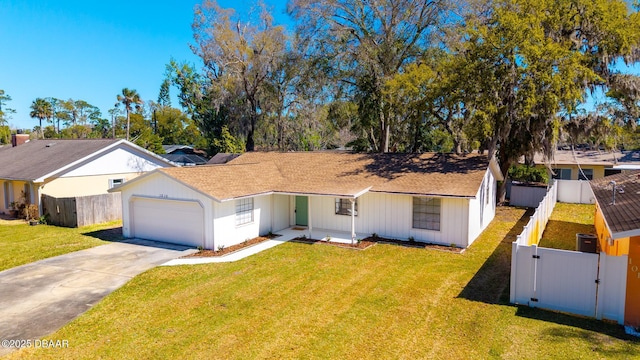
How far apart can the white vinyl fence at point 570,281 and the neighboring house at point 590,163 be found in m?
23.1

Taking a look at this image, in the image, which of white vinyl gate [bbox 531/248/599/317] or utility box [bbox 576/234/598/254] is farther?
utility box [bbox 576/234/598/254]

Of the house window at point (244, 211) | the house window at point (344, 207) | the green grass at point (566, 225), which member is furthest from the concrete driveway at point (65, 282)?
the green grass at point (566, 225)

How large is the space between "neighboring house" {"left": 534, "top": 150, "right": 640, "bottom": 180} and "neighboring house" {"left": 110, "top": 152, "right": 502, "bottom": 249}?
15.2m

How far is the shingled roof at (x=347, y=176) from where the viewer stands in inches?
586

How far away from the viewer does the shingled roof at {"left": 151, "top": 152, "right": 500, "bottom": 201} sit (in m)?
14.9

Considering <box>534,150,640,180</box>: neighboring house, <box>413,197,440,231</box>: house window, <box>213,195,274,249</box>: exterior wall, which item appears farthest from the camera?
<box>534,150,640,180</box>: neighboring house

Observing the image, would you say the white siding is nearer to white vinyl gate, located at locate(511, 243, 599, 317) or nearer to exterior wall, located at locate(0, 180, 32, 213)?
exterior wall, located at locate(0, 180, 32, 213)

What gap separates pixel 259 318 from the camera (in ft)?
28.3

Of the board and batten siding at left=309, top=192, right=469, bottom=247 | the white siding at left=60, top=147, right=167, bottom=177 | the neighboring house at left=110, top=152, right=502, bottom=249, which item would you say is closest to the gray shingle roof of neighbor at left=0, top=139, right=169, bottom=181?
the white siding at left=60, top=147, right=167, bottom=177

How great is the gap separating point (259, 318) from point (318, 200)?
916 cm

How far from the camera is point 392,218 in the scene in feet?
52.6

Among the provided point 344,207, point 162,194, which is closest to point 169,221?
point 162,194

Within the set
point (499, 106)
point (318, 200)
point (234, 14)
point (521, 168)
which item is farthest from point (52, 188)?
point (521, 168)

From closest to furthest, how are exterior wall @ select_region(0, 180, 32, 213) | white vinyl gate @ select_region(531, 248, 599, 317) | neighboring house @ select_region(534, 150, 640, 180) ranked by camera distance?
white vinyl gate @ select_region(531, 248, 599, 317) → exterior wall @ select_region(0, 180, 32, 213) → neighboring house @ select_region(534, 150, 640, 180)
